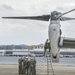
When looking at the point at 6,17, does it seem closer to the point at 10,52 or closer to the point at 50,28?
the point at 50,28

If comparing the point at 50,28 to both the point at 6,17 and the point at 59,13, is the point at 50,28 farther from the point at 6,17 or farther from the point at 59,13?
the point at 6,17

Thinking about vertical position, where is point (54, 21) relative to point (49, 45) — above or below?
above

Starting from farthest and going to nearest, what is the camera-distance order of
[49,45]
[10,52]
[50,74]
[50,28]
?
[10,52], [50,74], [49,45], [50,28]

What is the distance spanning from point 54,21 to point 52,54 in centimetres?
233

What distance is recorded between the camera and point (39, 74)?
34.0 m

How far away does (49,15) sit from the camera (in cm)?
2542

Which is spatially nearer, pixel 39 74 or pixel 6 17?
pixel 6 17

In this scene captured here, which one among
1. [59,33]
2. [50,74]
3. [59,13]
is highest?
[59,13]

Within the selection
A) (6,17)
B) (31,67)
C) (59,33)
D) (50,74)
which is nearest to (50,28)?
(59,33)

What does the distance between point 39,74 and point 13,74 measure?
2.61 m

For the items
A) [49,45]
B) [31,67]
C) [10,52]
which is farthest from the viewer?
[10,52]

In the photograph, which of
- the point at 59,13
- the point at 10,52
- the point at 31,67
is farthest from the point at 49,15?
the point at 10,52

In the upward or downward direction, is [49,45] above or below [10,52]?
below

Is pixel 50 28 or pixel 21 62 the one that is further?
pixel 21 62
